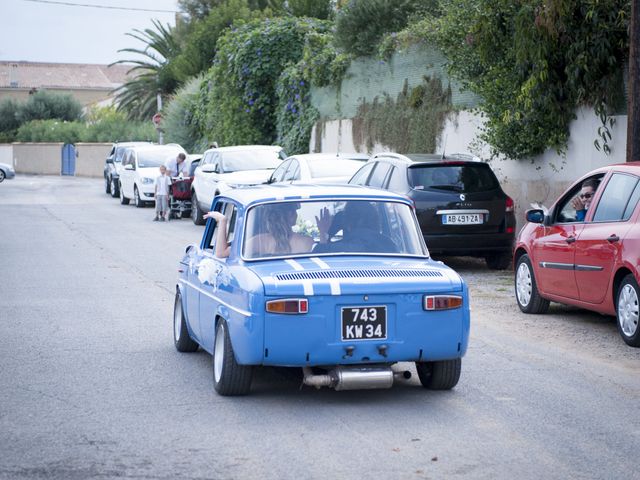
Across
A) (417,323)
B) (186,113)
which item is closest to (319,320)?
(417,323)

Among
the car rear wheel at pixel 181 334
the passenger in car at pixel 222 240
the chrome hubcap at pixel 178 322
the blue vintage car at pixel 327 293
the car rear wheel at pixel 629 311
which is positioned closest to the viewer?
the blue vintage car at pixel 327 293

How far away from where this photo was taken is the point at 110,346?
1020 centimetres

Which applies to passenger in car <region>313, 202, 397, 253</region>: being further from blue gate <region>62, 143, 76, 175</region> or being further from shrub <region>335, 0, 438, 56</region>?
blue gate <region>62, 143, 76, 175</region>

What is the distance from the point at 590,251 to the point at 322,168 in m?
10.1

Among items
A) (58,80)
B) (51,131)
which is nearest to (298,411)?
(51,131)

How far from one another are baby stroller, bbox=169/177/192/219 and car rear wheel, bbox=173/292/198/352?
61.6ft

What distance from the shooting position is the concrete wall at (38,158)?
7675cm

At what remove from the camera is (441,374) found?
8.05m

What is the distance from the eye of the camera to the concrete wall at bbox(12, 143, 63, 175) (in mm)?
76750

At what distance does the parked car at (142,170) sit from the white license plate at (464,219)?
1806 cm

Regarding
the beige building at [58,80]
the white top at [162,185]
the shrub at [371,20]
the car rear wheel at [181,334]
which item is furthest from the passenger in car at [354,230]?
the beige building at [58,80]

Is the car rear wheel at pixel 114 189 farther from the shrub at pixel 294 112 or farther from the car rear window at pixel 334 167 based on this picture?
the car rear window at pixel 334 167

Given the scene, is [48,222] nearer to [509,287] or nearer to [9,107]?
[509,287]

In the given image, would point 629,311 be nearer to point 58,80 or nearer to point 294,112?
point 294,112
